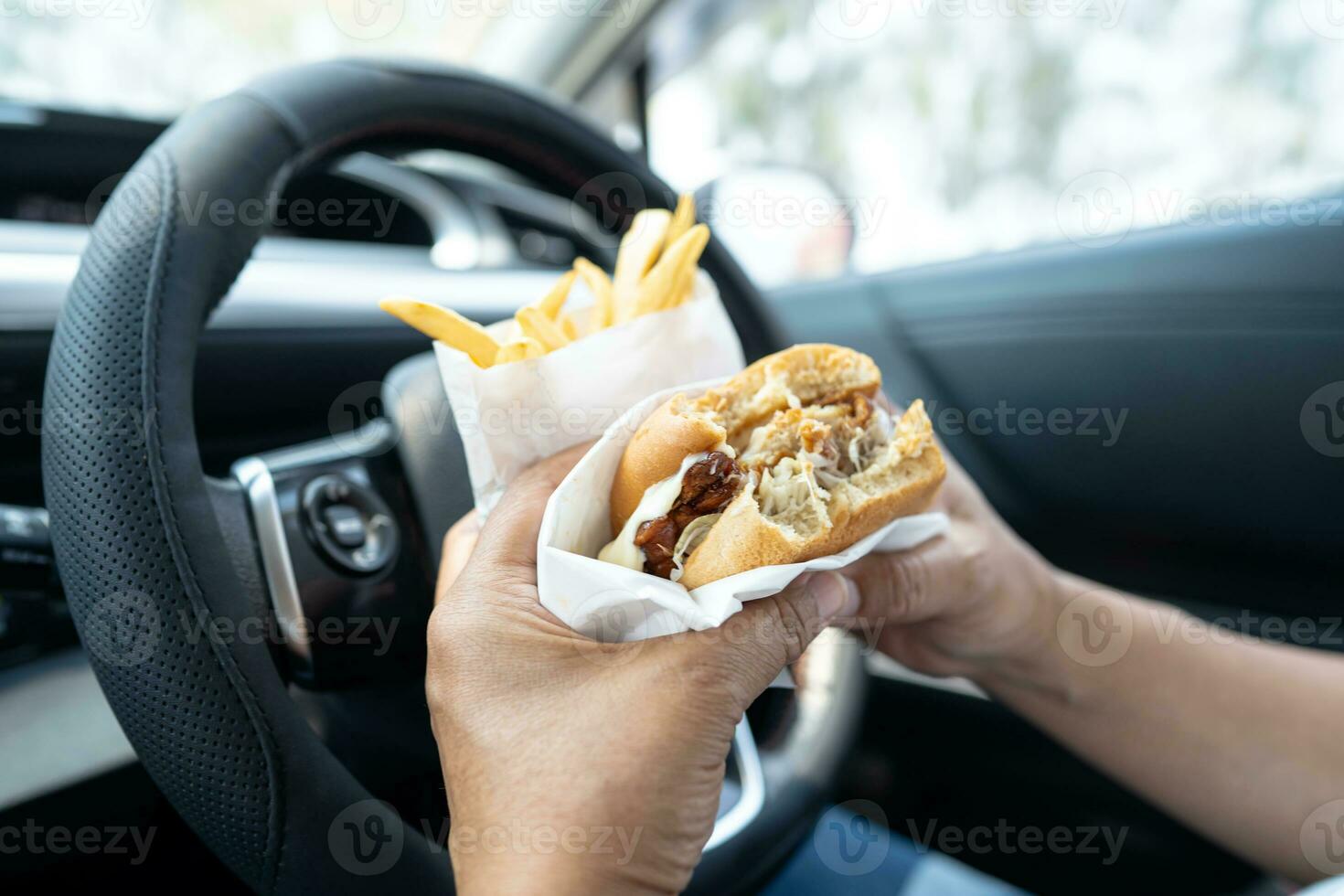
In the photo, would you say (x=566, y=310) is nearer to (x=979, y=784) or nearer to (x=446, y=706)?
(x=446, y=706)

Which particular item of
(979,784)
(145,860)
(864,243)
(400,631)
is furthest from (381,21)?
(979,784)

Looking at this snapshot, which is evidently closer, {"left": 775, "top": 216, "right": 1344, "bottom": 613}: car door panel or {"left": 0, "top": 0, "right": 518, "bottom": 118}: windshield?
{"left": 775, "top": 216, "right": 1344, "bottom": 613}: car door panel

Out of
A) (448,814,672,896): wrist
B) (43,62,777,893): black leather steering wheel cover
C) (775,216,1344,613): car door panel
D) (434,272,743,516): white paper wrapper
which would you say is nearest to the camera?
(448,814,672,896): wrist

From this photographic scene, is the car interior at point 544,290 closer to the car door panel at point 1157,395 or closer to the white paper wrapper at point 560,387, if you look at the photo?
the car door panel at point 1157,395

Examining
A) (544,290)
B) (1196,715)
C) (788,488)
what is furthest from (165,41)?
(1196,715)

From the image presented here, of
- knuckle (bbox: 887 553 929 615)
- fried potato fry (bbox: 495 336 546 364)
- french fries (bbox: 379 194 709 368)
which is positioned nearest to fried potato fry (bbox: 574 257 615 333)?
french fries (bbox: 379 194 709 368)

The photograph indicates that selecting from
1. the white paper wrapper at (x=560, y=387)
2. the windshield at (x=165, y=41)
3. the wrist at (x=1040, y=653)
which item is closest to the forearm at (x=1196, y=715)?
the wrist at (x=1040, y=653)

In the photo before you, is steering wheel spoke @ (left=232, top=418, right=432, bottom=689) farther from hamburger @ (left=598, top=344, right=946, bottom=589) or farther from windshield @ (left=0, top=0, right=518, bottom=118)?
windshield @ (left=0, top=0, right=518, bottom=118)
